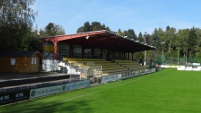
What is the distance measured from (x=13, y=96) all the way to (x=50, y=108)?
2588 mm

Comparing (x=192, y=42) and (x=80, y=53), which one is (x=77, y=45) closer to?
(x=80, y=53)

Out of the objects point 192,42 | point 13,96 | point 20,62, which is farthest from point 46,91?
point 192,42

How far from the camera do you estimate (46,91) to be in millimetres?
17859

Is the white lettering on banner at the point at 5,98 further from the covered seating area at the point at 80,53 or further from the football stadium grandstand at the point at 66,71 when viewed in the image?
the covered seating area at the point at 80,53

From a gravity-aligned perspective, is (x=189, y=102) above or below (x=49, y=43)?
below

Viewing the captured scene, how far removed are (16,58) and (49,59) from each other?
4088 millimetres

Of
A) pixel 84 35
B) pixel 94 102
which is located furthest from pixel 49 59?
pixel 94 102

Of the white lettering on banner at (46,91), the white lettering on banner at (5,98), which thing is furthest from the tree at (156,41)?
the white lettering on banner at (5,98)

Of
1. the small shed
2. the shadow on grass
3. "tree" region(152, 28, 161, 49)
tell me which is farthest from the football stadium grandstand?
"tree" region(152, 28, 161, 49)

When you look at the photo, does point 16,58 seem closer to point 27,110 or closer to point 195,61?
point 27,110

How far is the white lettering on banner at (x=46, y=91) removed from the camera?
16.6 metres

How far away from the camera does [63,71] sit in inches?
Answer: 1288

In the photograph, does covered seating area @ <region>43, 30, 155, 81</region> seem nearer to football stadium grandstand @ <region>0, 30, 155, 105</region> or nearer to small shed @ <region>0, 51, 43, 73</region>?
football stadium grandstand @ <region>0, 30, 155, 105</region>

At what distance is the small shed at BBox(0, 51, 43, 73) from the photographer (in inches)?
1257
